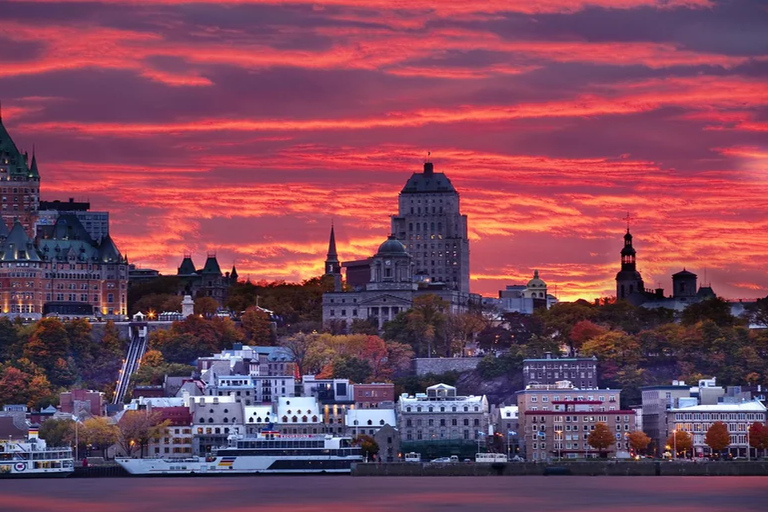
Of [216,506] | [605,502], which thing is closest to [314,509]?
[216,506]

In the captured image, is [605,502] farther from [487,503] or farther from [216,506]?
[216,506]

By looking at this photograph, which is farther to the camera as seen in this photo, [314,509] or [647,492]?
[647,492]

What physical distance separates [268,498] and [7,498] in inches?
727

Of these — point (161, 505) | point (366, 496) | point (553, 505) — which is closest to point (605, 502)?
point (553, 505)

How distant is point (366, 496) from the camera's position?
7712 inches

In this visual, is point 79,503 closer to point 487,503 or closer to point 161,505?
point 161,505

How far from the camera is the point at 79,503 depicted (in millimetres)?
193375

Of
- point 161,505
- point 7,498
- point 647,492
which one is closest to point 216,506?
point 161,505

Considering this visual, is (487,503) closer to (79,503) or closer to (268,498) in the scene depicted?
(268,498)

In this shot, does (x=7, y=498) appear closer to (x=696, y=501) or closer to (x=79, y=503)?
(x=79, y=503)

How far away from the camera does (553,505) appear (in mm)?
188375

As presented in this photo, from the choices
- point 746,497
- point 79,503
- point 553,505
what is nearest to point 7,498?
point 79,503

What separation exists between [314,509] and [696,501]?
25.4 meters

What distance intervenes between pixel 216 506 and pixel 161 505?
12.9ft
